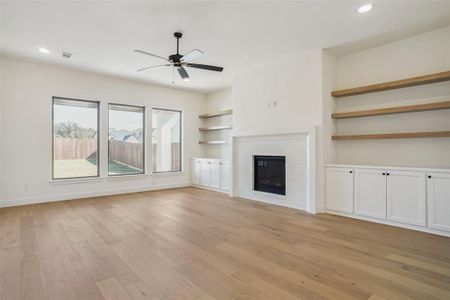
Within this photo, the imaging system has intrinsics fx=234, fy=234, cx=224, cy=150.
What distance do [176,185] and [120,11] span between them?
4.98 metres

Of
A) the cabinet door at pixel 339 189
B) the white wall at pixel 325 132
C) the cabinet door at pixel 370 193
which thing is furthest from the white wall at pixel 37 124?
the cabinet door at pixel 370 193

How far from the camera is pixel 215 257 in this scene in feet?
8.25

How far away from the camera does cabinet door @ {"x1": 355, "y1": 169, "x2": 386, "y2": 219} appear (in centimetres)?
361

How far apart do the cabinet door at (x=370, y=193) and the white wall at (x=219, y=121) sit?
3.76 metres

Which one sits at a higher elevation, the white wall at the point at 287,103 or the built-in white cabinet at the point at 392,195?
the white wall at the point at 287,103

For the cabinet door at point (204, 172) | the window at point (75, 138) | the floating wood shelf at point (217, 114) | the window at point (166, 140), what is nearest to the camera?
the window at point (75, 138)

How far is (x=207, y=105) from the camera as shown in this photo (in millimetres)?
7809

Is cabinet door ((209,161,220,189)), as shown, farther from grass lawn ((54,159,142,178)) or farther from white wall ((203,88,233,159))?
grass lawn ((54,159,142,178))

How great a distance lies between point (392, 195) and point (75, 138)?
→ 6460mm

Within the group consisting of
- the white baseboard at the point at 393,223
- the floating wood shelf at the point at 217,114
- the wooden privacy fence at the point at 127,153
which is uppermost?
the floating wood shelf at the point at 217,114

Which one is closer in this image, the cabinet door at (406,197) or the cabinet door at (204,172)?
the cabinet door at (406,197)

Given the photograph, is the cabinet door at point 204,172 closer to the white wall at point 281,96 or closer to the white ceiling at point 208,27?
the white wall at point 281,96

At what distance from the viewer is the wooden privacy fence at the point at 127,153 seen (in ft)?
19.9

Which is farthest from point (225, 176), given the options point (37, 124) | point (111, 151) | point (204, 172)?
point (37, 124)
